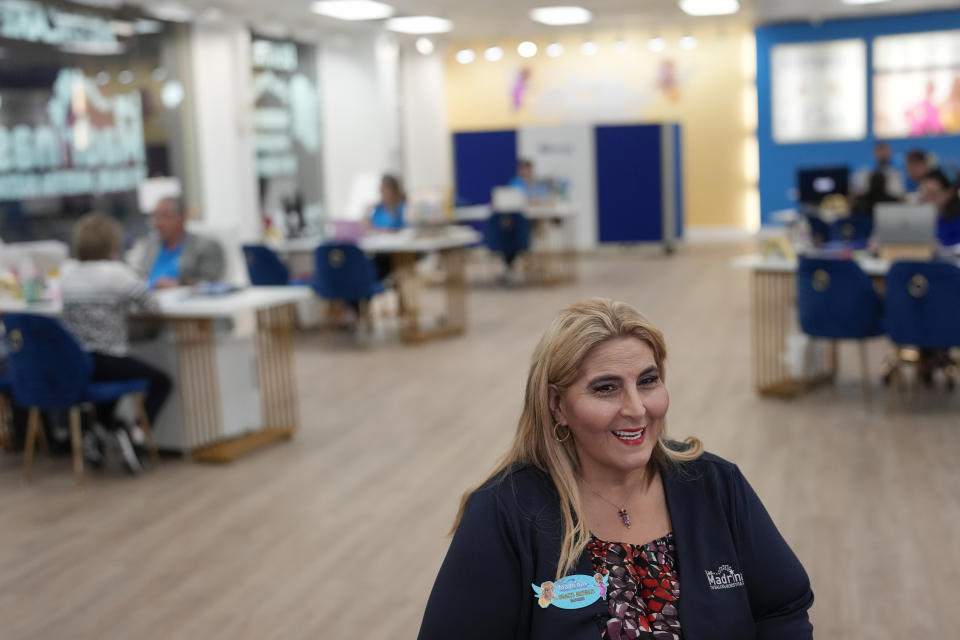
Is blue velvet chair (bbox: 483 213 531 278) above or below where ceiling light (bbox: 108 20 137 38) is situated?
below

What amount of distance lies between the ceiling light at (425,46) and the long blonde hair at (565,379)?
15.7 meters

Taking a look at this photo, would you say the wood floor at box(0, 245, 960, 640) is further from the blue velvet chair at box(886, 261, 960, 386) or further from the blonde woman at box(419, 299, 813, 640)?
the blonde woman at box(419, 299, 813, 640)

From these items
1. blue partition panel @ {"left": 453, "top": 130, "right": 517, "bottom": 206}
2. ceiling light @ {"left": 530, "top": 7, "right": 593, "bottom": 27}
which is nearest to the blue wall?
ceiling light @ {"left": 530, "top": 7, "right": 593, "bottom": 27}

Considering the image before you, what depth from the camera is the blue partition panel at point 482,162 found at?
1714cm

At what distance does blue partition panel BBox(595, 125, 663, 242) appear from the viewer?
54.5ft

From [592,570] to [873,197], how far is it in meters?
9.24

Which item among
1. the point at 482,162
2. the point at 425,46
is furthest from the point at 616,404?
the point at 425,46

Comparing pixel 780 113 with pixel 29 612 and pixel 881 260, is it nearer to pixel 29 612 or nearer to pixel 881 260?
pixel 881 260

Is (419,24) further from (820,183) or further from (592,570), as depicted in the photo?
(592,570)

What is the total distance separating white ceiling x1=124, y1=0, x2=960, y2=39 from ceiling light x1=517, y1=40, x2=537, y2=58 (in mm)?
1508

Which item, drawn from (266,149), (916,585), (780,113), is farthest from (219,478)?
(780,113)

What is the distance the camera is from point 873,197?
34.1ft

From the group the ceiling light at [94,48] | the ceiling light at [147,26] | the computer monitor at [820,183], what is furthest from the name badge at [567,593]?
the computer monitor at [820,183]

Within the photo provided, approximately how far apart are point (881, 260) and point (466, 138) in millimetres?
10955
